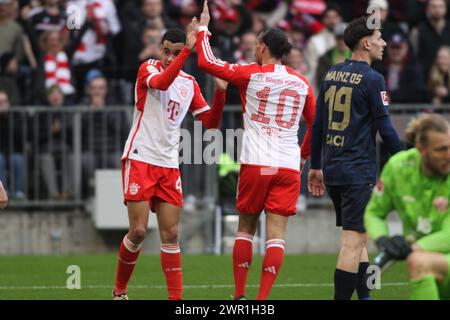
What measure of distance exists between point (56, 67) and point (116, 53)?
1.11m

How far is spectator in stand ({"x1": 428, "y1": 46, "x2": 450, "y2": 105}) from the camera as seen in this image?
63.6ft

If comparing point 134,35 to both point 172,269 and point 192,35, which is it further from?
point 172,269

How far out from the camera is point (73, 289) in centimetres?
1338

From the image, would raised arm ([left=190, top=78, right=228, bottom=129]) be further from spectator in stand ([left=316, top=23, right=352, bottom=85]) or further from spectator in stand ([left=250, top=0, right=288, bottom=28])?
spectator in stand ([left=250, top=0, right=288, bottom=28])

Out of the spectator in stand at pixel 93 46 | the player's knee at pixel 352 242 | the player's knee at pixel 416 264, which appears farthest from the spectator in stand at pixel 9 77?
the player's knee at pixel 416 264

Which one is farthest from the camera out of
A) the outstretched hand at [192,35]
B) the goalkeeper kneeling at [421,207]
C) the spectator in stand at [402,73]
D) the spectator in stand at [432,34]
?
the spectator in stand at [432,34]

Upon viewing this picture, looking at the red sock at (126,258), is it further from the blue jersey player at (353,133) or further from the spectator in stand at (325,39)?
the spectator in stand at (325,39)

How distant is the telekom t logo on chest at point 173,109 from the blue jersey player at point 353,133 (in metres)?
1.30

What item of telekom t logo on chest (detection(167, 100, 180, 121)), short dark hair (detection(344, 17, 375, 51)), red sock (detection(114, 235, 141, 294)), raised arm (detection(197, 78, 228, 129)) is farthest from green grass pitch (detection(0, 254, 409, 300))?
short dark hair (detection(344, 17, 375, 51))

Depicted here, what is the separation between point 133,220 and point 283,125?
1591mm

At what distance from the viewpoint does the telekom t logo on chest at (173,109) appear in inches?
455

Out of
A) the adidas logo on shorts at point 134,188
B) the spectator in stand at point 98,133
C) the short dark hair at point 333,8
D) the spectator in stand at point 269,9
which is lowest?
the spectator in stand at point 98,133

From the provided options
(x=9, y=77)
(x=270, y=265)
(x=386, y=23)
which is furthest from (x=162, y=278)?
(x=386, y=23)

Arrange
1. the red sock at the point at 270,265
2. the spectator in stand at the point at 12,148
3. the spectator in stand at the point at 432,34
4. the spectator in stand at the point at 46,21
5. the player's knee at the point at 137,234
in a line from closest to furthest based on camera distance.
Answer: the red sock at the point at 270,265 < the player's knee at the point at 137,234 < the spectator in stand at the point at 12,148 < the spectator in stand at the point at 46,21 < the spectator in stand at the point at 432,34
